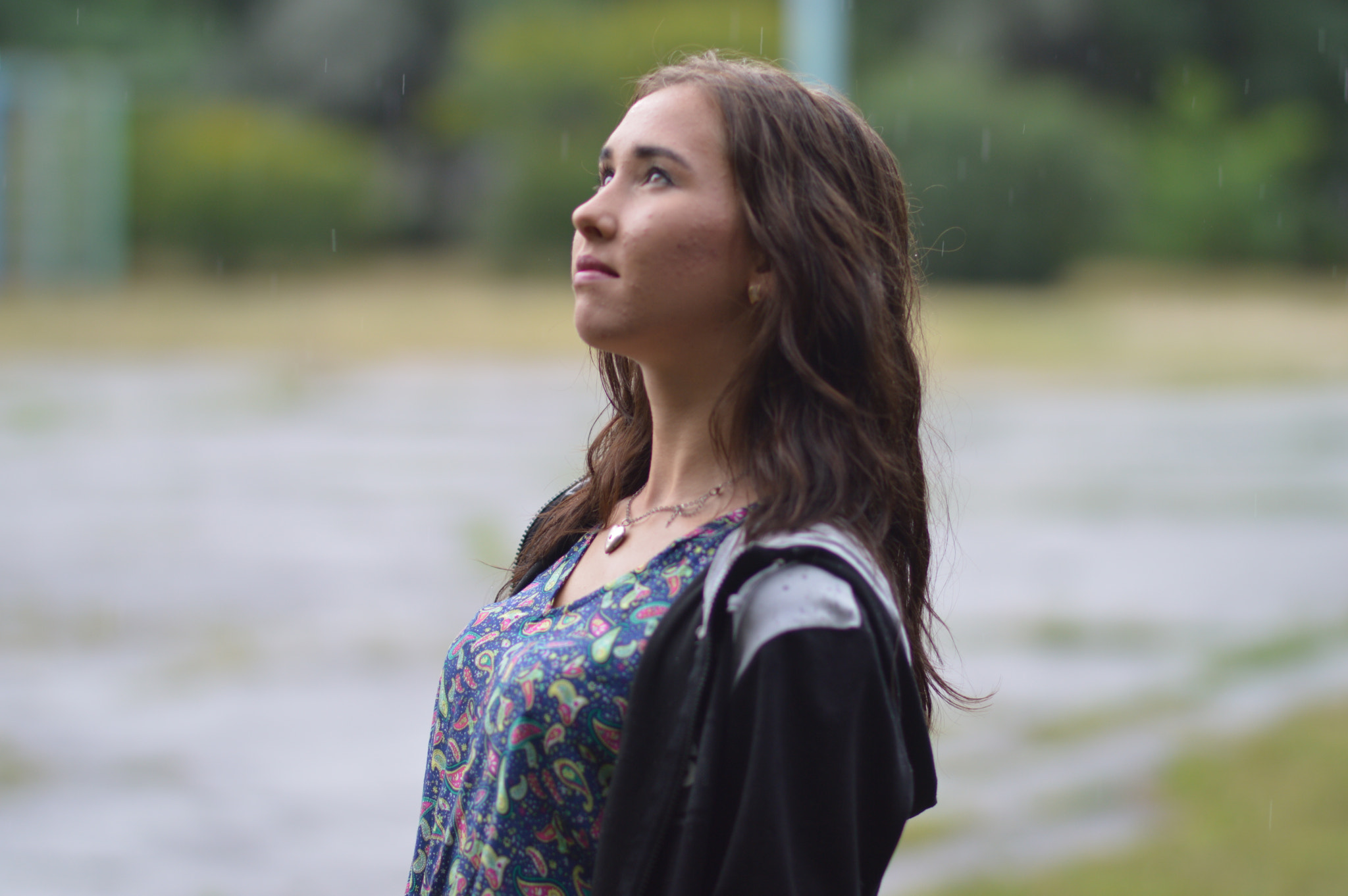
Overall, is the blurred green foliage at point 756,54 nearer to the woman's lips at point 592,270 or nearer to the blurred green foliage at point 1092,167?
the blurred green foliage at point 1092,167

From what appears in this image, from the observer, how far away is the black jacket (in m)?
1.63

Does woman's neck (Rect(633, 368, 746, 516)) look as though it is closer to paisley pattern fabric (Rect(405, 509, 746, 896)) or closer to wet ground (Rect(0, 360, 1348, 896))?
paisley pattern fabric (Rect(405, 509, 746, 896))

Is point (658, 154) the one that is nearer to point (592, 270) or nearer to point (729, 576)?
point (592, 270)

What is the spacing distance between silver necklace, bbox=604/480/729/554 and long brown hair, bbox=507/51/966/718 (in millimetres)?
63

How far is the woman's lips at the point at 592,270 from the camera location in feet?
6.21

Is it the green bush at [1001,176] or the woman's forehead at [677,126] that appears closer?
the woman's forehead at [677,126]

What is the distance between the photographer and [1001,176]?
2992cm

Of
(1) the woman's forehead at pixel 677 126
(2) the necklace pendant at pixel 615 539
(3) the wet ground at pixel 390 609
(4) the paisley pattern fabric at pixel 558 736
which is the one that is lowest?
(3) the wet ground at pixel 390 609

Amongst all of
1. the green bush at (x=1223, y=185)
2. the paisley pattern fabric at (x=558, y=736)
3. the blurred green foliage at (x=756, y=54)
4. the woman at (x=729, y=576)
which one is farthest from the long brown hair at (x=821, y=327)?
the green bush at (x=1223, y=185)

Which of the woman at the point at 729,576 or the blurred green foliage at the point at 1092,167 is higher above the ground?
the woman at the point at 729,576

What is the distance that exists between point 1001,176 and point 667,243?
1151 inches

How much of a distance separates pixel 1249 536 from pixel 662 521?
938cm

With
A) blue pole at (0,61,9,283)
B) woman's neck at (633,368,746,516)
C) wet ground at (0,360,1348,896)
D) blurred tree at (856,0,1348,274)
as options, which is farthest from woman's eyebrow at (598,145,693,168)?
blurred tree at (856,0,1348,274)

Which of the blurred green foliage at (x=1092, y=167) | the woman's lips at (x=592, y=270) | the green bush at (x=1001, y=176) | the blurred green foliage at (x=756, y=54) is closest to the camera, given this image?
the woman's lips at (x=592, y=270)
